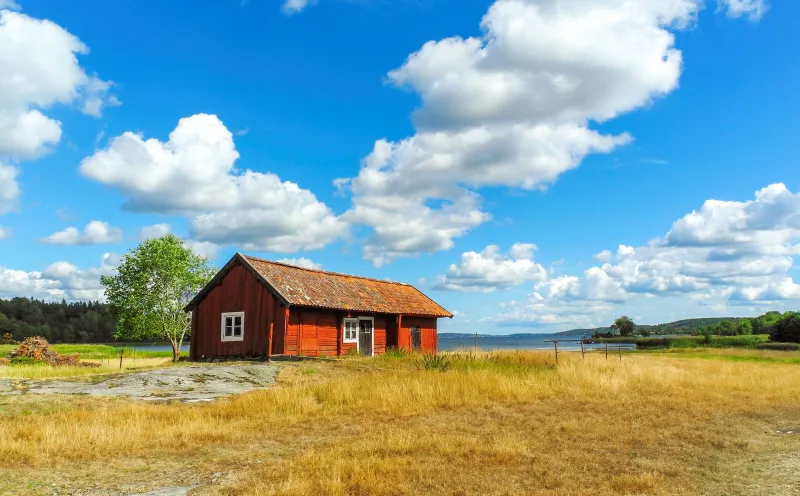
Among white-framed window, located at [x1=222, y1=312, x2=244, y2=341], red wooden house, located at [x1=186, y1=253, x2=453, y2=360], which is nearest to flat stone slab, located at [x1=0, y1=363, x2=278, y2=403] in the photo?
red wooden house, located at [x1=186, y1=253, x2=453, y2=360]

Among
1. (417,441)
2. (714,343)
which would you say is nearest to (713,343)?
(714,343)

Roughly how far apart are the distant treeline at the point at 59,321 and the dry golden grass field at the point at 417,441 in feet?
374

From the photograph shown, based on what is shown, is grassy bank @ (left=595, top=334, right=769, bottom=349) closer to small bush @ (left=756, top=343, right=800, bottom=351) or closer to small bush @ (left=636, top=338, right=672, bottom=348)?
small bush @ (left=636, top=338, right=672, bottom=348)

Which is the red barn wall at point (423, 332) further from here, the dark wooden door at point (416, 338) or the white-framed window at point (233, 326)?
the white-framed window at point (233, 326)

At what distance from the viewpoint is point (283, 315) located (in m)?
25.6

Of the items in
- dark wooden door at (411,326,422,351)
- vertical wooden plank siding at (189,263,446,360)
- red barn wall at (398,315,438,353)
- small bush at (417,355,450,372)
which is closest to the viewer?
Answer: small bush at (417,355,450,372)

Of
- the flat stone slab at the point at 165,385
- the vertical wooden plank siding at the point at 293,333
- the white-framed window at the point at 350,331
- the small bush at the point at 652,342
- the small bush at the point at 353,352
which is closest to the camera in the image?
the flat stone slab at the point at 165,385

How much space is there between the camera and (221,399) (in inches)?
573

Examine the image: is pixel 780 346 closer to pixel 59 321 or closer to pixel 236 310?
pixel 236 310

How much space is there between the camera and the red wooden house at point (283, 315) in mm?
25875

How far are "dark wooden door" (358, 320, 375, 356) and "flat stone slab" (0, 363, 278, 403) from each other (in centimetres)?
1103

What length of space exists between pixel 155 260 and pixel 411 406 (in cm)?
3252

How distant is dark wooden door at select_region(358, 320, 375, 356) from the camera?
3038cm

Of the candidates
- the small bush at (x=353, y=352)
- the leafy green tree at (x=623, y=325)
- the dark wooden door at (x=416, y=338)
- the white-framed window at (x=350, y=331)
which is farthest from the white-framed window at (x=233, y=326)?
the leafy green tree at (x=623, y=325)
